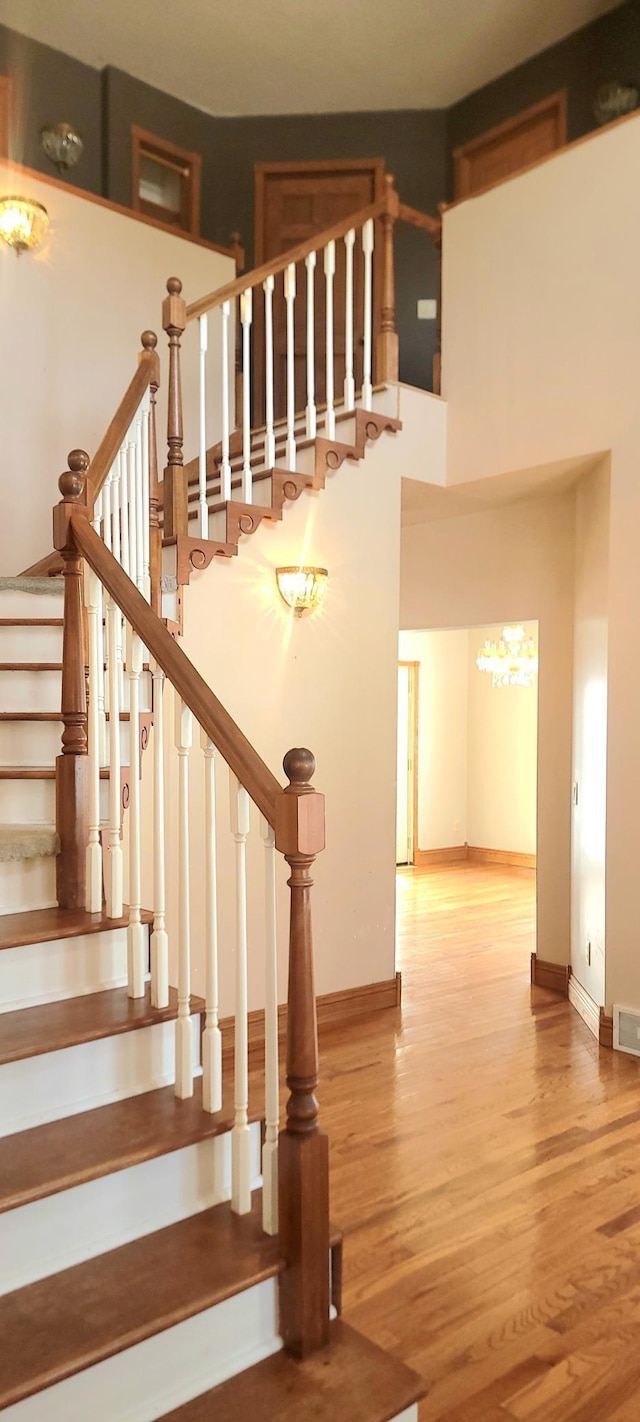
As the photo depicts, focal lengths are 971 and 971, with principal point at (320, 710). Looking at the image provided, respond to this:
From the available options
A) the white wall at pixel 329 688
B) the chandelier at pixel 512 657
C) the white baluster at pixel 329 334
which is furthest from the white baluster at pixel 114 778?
the chandelier at pixel 512 657

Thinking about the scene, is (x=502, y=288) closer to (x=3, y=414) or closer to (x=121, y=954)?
(x=3, y=414)

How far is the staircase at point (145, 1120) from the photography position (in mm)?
1760

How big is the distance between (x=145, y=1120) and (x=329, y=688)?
272cm

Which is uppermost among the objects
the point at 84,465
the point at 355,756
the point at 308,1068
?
the point at 84,465

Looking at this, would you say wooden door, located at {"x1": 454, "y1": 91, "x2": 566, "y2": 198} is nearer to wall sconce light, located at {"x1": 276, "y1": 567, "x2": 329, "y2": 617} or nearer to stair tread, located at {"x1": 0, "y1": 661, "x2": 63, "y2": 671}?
wall sconce light, located at {"x1": 276, "y1": 567, "x2": 329, "y2": 617}

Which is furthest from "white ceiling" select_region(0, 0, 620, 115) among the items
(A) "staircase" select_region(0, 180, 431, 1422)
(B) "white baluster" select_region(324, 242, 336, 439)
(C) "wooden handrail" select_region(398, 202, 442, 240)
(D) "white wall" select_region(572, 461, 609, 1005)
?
(A) "staircase" select_region(0, 180, 431, 1422)

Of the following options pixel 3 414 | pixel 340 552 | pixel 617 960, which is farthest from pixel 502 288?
pixel 617 960

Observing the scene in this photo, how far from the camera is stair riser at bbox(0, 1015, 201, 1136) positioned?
2076mm

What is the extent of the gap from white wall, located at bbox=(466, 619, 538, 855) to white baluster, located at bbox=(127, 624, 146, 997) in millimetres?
7344

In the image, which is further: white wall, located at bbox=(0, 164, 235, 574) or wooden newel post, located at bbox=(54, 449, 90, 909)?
white wall, located at bbox=(0, 164, 235, 574)

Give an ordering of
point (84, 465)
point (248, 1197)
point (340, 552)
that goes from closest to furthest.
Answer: point (248, 1197) < point (84, 465) < point (340, 552)

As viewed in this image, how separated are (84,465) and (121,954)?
1.33 meters

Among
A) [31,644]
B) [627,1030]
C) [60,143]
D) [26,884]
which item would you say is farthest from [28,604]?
[60,143]

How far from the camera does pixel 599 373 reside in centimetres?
437
